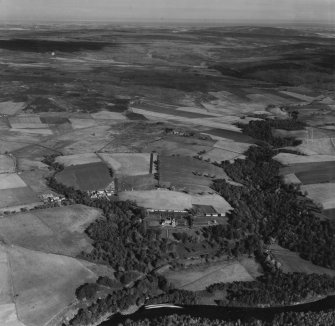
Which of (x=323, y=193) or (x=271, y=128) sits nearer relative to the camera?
(x=323, y=193)

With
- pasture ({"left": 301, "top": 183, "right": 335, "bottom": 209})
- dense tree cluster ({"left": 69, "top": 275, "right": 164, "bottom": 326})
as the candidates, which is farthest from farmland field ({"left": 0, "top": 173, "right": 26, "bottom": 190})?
pasture ({"left": 301, "top": 183, "right": 335, "bottom": 209})

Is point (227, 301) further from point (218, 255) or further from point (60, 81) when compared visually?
point (60, 81)

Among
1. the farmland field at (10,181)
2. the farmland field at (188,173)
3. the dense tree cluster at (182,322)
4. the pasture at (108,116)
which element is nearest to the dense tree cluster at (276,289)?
the dense tree cluster at (182,322)

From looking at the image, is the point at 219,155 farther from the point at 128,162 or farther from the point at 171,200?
the point at 171,200

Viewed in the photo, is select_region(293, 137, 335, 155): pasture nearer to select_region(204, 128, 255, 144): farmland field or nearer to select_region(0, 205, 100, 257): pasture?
select_region(204, 128, 255, 144): farmland field

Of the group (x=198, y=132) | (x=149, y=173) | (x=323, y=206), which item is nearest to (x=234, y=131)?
(x=198, y=132)

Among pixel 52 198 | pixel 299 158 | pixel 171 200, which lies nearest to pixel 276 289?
pixel 171 200
